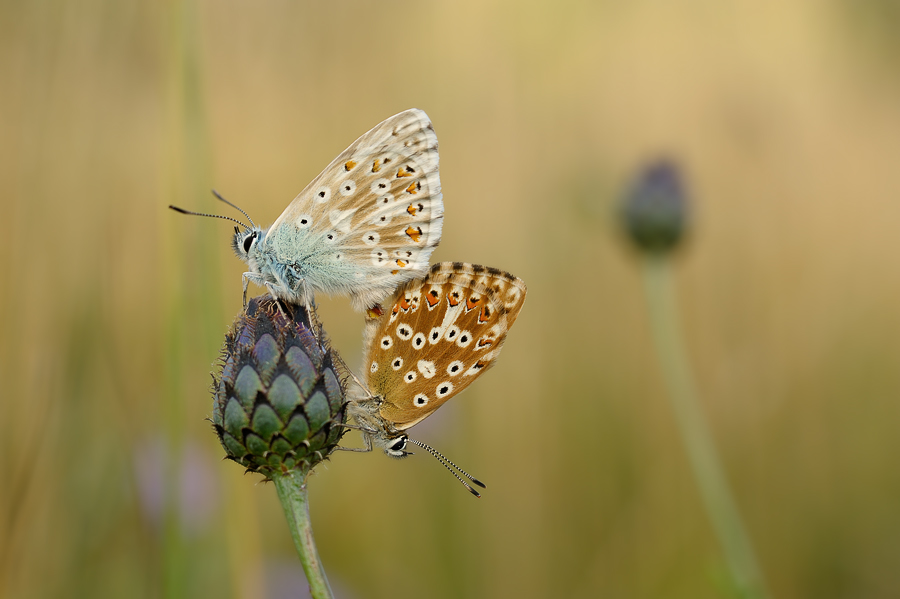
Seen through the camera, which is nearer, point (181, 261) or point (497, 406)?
point (181, 261)

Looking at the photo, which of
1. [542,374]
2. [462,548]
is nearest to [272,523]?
[462,548]

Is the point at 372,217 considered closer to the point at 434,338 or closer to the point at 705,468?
the point at 434,338

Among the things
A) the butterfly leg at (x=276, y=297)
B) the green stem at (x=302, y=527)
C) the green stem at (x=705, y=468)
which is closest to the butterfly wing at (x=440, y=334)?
the butterfly leg at (x=276, y=297)

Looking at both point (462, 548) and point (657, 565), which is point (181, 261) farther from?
point (657, 565)

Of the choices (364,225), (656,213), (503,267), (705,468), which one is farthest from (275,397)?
(503,267)

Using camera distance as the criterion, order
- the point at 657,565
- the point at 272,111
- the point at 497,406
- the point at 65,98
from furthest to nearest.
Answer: the point at 272,111, the point at 497,406, the point at 657,565, the point at 65,98

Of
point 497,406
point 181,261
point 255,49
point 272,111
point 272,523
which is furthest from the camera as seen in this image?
point 272,111

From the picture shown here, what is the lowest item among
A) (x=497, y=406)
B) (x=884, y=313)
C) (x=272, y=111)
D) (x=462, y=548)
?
(x=462, y=548)

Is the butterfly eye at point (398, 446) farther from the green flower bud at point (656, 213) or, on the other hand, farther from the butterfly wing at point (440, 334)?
the green flower bud at point (656, 213)
